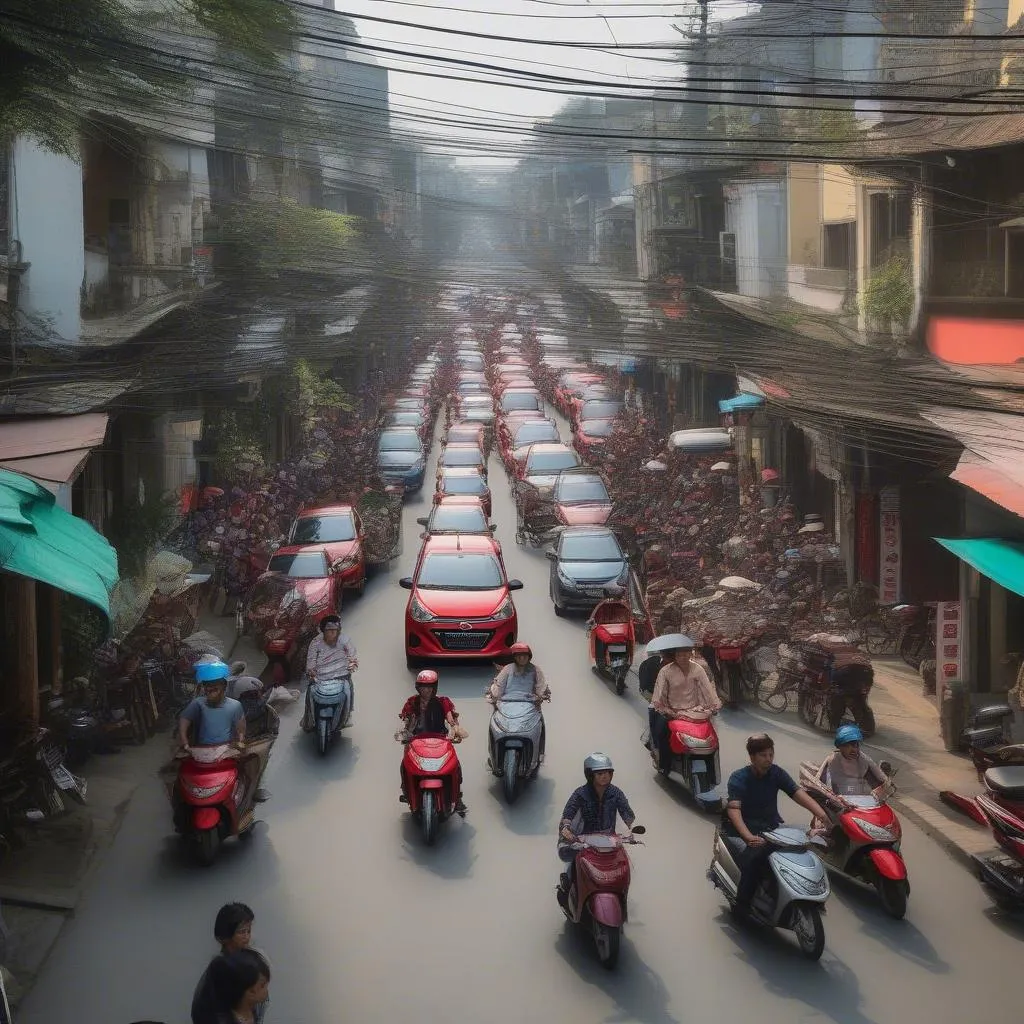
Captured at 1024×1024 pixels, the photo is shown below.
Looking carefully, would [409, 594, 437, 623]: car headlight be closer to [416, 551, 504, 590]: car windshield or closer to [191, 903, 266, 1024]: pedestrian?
[416, 551, 504, 590]: car windshield

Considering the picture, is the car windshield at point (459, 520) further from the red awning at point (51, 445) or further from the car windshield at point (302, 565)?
the red awning at point (51, 445)

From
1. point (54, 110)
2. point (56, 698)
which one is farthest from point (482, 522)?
point (56, 698)

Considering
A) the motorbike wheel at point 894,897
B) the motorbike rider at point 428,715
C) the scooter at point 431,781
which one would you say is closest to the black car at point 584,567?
the motorbike rider at point 428,715

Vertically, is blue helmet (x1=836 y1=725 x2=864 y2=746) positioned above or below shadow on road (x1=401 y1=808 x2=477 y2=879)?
above

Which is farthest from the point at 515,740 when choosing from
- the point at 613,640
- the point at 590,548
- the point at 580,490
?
the point at 580,490

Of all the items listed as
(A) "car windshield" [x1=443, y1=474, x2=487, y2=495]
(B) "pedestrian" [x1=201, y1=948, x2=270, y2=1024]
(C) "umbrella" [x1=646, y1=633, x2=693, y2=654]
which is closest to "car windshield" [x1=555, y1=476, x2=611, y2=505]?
(A) "car windshield" [x1=443, y1=474, x2=487, y2=495]

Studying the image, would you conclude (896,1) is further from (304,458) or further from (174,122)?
(304,458)
